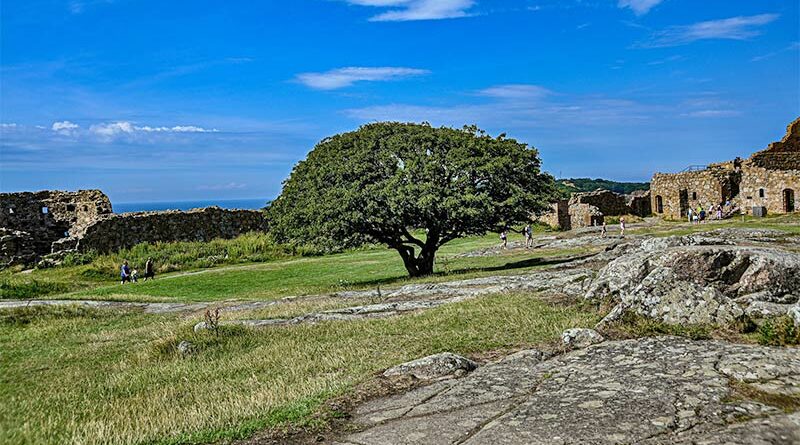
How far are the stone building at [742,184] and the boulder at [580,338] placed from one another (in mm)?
40256

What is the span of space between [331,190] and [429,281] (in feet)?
16.9

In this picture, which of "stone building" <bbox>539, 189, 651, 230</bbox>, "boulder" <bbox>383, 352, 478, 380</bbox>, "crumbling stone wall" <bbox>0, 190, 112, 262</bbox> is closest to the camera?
"boulder" <bbox>383, 352, 478, 380</bbox>

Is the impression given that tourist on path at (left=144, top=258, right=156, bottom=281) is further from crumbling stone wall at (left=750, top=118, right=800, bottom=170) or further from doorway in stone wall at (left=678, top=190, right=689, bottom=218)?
crumbling stone wall at (left=750, top=118, right=800, bottom=170)

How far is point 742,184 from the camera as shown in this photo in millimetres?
47156

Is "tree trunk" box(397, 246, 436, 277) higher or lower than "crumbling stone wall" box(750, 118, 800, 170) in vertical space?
lower

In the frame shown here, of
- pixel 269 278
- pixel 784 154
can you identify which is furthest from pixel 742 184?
pixel 269 278

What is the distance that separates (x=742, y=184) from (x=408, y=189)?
115 ft

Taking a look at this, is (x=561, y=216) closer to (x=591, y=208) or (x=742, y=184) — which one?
(x=591, y=208)

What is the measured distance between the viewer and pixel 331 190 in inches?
899

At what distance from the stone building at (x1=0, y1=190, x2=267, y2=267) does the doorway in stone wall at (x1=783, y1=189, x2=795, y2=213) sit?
36744 millimetres

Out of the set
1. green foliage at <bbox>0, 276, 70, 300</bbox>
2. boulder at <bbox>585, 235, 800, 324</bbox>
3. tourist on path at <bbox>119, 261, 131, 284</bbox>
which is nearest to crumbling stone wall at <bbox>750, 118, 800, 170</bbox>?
tourist on path at <bbox>119, 261, 131, 284</bbox>

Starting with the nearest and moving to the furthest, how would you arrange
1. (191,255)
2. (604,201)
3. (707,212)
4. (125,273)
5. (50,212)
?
(125,273), (191,255), (50,212), (707,212), (604,201)

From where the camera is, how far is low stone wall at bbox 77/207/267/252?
37594 millimetres

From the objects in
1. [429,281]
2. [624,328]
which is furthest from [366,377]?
[429,281]
